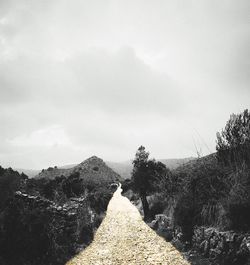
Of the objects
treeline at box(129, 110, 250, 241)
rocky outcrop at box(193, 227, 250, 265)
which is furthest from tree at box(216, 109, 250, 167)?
rocky outcrop at box(193, 227, 250, 265)

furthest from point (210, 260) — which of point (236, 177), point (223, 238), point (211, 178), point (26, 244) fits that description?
point (26, 244)

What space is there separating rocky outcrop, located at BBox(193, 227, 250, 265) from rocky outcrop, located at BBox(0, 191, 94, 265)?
5497 mm

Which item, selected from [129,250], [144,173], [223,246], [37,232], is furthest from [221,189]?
[144,173]

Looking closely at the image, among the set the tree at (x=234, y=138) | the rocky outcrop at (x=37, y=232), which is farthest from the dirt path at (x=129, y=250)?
the tree at (x=234, y=138)

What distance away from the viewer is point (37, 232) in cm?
1091

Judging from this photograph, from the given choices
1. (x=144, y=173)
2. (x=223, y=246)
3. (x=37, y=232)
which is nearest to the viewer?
(x=223, y=246)

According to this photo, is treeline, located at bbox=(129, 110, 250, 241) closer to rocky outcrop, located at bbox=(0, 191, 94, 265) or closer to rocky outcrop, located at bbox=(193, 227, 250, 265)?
rocky outcrop, located at bbox=(193, 227, 250, 265)

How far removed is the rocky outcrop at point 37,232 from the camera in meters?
10.3

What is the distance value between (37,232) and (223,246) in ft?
21.9

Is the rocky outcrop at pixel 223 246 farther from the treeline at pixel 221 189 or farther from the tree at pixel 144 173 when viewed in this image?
the tree at pixel 144 173

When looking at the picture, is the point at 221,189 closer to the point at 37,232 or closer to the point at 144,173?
the point at 37,232

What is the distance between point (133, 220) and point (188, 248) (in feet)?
27.8

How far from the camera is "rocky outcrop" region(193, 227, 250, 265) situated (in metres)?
8.09

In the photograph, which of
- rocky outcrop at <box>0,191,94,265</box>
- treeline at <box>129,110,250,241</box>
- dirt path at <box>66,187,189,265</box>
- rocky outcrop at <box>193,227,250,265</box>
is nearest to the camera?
rocky outcrop at <box>193,227,250,265</box>
